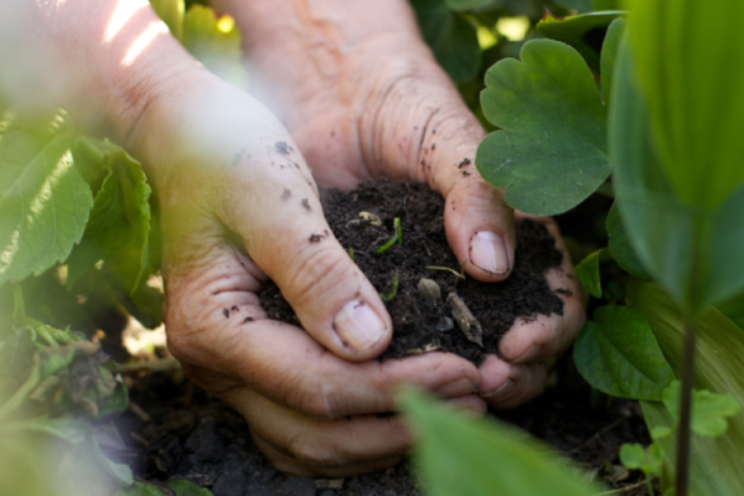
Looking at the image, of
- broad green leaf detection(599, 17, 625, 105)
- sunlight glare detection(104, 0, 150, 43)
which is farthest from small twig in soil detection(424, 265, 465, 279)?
sunlight glare detection(104, 0, 150, 43)

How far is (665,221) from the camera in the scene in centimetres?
59

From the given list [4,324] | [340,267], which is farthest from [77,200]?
[340,267]

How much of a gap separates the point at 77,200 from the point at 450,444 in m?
1.07

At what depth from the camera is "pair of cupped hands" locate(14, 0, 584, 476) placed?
1101 mm

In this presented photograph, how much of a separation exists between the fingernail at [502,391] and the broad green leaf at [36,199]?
929mm

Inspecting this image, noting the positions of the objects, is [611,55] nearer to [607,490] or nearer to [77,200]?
[607,490]

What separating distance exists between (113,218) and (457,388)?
92 centimetres

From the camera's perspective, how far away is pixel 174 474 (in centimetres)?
127

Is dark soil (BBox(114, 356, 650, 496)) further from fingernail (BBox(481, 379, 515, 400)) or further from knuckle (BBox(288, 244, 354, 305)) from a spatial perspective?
knuckle (BBox(288, 244, 354, 305))

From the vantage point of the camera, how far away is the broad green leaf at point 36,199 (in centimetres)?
116

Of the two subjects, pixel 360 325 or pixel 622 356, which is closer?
pixel 360 325

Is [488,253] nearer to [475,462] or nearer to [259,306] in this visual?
[259,306]

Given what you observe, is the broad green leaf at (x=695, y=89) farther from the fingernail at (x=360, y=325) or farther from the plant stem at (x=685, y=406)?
the fingernail at (x=360, y=325)

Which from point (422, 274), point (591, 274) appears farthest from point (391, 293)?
point (591, 274)
